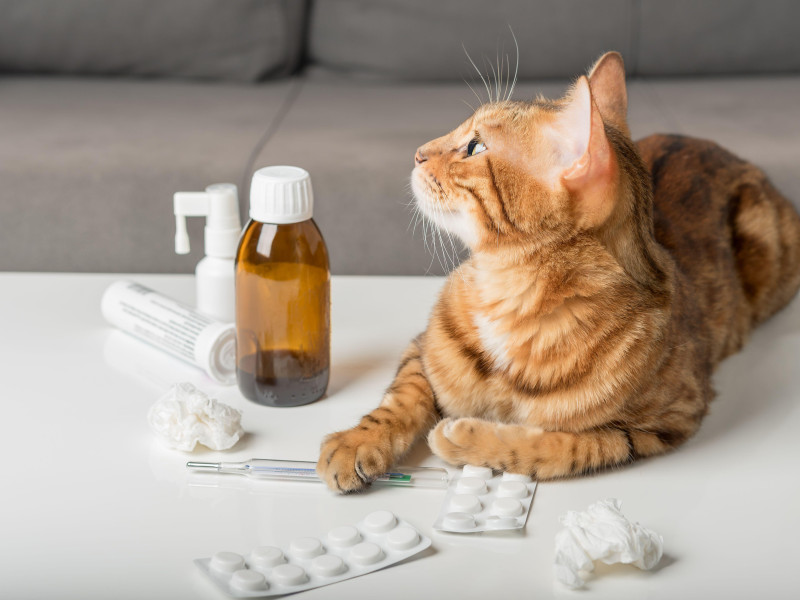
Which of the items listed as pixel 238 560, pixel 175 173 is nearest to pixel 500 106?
pixel 238 560

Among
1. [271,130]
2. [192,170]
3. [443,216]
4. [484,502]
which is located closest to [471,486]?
[484,502]

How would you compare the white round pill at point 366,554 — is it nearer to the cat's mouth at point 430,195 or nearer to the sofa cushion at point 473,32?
the cat's mouth at point 430,195

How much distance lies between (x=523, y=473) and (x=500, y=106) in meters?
0.37

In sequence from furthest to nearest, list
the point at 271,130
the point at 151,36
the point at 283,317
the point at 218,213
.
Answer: the point at 151,36 → the point at 271,130 → the point at 218,213 → the point at 283,317

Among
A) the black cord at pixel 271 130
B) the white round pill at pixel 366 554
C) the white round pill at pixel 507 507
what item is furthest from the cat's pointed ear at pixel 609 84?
the black cord at pixel 271 130

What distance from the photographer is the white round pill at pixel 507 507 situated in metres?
0.80

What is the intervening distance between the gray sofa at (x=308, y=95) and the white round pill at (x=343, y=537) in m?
1.04

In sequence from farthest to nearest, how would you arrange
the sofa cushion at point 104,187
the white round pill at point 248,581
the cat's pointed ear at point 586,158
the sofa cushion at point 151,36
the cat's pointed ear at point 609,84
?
the sofa cushion at point 151,36
the sofa cushion at point 104,187
the cat's pointed ear at point 609,84
the cat's pointed ear at point 586,158
the white round pill at point 248,581

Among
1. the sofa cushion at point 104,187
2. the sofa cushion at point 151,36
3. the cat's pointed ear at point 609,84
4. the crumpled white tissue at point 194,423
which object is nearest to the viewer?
the crumpled white tissue at point 194,423

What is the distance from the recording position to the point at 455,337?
39.2 inches

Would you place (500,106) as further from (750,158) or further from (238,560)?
(750,158)

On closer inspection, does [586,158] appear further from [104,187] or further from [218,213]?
[104,187]

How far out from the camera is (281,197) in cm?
92

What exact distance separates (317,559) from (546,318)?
1.06 ft
